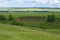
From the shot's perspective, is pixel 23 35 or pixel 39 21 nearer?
pixel 23 35

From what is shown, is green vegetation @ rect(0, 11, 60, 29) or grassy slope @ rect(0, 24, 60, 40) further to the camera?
green vegetation @ rect(0, 11, 60, 29)

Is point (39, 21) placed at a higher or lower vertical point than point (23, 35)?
lower

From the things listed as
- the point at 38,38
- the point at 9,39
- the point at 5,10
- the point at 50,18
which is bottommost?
the point at 5,10

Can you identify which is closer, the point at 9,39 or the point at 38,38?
the point at 9,39

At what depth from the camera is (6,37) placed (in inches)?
541

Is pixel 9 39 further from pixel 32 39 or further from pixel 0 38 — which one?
pixel 32 39

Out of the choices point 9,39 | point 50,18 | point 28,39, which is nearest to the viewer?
point 9,39

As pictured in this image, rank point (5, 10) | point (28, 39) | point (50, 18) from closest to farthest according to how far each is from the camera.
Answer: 1. point (28, 39)
2. point (50, 18)
3. point (5, 10)

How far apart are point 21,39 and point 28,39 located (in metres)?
Answer: 0.67

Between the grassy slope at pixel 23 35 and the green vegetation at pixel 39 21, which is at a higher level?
the grassy slope at pixel 23 35

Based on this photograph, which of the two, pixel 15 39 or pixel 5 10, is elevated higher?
pixel 15 39

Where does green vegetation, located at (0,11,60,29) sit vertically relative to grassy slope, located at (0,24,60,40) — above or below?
below

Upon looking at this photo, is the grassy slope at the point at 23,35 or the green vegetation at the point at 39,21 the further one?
the green vegetation at the point at 39,21

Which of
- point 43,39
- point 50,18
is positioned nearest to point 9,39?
point 43,39
